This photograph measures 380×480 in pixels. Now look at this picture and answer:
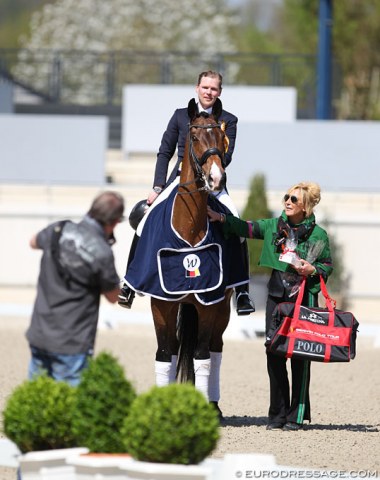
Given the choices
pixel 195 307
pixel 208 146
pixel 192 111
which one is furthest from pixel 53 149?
pixel 208 146

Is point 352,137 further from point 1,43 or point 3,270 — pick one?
point 1,43

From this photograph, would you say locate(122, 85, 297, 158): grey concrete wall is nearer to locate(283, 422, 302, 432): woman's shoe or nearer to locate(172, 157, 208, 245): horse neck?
locate(283, 422, 302, 432): woman's shoe

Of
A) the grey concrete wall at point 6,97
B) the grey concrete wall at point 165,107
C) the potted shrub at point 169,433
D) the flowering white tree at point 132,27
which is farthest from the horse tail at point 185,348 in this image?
the flowering white tree at point 132,27

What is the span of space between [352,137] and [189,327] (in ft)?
46.9

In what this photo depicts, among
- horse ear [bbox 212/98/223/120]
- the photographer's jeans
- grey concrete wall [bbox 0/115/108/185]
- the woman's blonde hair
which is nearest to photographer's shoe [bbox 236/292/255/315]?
the woman's blonde hair

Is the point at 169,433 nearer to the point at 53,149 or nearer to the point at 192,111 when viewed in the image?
the point at 192,111

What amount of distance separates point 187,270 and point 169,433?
8.84 ft

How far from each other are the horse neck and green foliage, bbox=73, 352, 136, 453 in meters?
2.27

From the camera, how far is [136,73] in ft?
114

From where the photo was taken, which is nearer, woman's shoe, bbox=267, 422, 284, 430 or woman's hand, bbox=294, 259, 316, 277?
woman's hand, bbox=294, 259, 316, 277

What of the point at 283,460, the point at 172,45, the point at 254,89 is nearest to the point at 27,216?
the point at 254,89

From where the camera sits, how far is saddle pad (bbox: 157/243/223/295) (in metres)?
7.90

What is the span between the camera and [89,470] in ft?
17.7

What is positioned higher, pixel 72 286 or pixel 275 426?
pixel 72 286
